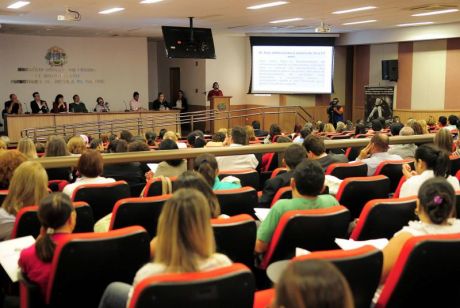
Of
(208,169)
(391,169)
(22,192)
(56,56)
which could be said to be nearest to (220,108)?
(56,56)

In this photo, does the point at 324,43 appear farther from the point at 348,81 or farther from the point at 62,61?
the point at 62,61

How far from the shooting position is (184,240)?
6.37 ft

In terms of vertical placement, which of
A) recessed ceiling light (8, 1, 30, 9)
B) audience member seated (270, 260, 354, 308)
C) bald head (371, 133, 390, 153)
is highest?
recessed ceiling light (8, 1, 30, 9)

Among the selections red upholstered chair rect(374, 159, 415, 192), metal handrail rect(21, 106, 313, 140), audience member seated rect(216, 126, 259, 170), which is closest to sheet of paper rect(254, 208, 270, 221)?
red upholstered chair rect(374, 159, 415, 192)

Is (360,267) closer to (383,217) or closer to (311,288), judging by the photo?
(311,288)

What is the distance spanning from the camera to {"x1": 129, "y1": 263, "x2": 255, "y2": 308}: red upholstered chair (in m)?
1.74

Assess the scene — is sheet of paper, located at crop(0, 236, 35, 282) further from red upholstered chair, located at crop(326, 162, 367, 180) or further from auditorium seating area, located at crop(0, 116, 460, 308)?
red upholstered chair, located at crop(326, 162, 367, 180)

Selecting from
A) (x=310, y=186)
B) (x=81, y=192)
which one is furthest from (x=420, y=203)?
(x=81, y=192)

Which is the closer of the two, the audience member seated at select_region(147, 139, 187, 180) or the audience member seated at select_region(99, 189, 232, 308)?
the audience member seated at select_region(99, 189, 232, 308)

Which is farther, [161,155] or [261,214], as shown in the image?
[161,155]

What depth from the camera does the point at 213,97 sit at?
53.6ft

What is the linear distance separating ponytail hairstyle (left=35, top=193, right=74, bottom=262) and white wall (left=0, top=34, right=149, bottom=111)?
1422cm

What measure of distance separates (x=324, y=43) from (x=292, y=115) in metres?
2.38

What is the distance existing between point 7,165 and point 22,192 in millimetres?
617
